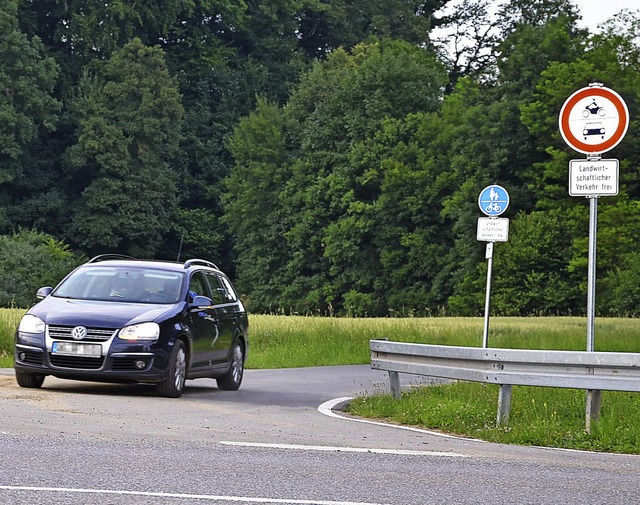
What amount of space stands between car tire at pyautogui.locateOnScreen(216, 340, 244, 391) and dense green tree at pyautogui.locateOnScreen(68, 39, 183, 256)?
5736 centimetres

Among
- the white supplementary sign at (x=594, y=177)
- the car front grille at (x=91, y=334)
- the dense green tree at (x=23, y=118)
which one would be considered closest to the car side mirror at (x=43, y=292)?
the car front grille at (x=91, y=334)

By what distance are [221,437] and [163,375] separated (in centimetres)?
440

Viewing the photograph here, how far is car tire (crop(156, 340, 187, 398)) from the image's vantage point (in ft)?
51.1

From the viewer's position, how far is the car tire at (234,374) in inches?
710

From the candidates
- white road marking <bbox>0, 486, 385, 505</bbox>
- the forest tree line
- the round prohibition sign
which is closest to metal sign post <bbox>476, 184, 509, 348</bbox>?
the round prohibition sign

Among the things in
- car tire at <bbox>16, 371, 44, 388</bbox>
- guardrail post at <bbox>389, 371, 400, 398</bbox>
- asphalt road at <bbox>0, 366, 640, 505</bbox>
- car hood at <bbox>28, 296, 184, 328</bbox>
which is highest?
car hood at <bbox>28, 296, 184, 328</bbox>

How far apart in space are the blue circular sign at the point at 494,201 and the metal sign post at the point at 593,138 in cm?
1201

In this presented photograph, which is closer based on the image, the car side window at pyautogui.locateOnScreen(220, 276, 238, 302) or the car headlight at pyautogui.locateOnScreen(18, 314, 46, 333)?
the car headlight at pyautogui.locateOnScreen(18, 314, 46, 333)

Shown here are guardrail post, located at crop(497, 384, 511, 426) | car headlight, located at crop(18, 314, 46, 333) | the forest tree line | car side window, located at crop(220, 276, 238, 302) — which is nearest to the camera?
guardrail post, located at crop(497, 384, 511, 426)

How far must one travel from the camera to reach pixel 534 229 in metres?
60.7

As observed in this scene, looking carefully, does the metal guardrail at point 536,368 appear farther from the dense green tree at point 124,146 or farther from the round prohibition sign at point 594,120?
the dense green tree at point 124,146

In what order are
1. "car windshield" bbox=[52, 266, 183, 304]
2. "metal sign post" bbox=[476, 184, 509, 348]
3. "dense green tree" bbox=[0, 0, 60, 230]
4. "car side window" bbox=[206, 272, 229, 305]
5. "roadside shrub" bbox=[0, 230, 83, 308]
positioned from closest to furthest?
1. "car windshield" bbox=[52, 266, 183, 304]
2. "car side window" bbox=[206, 272, 229, 305]
3. "metal sign post" bbox=[476, 184, 509, 348]
4. "roadside shrub" bbox=[0, 230, 83, 308]
5. "dense green tree" bbox=[0, 0, 60, 230]

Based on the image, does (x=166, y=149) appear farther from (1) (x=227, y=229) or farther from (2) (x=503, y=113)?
(2) (x=503, y=113)

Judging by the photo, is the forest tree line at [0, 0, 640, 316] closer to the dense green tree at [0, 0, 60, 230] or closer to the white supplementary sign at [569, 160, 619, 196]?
the dense green tree at [0, 0, 60, 230]
